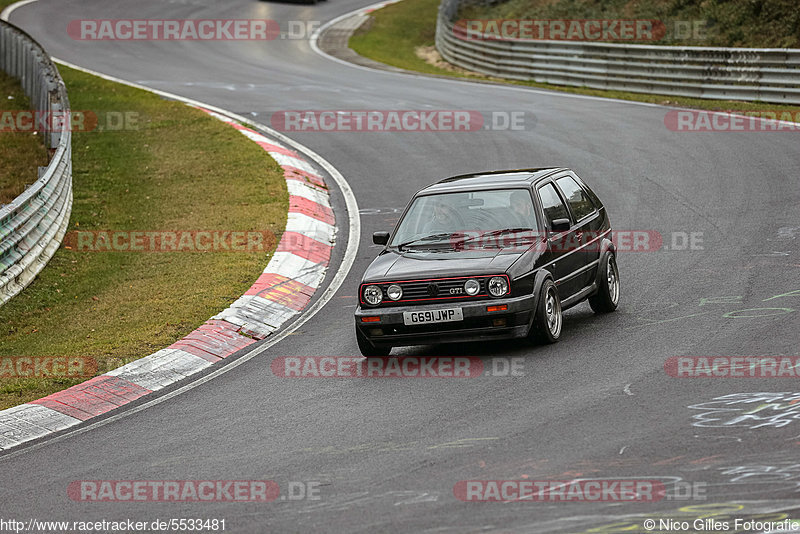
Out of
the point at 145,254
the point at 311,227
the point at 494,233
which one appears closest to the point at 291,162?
the point at 311,227

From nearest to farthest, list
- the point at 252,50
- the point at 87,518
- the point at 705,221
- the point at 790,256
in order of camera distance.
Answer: the point at 87,518
the point at 790,256
the point at 705,221
the point at 252,50

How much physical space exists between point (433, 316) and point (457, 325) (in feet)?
0.72

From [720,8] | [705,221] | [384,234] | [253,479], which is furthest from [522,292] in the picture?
[720,8]

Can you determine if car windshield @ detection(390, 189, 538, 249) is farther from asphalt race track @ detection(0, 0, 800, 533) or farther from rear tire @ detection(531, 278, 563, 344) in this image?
asphalt race track @ detection(0, 0, 800, 533)

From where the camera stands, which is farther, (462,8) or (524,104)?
(462,8)

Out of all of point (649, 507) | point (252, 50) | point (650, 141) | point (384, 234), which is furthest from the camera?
point (252, 50)

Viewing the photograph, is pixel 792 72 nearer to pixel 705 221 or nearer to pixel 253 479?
pixel 705 221

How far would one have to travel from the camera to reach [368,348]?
31.3ft

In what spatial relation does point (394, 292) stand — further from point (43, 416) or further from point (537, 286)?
point (43, 416)

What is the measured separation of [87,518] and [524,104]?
18889 mm

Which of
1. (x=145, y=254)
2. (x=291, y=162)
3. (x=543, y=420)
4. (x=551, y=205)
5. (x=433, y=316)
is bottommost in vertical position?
(x=145, y=254)

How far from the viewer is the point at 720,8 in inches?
1112

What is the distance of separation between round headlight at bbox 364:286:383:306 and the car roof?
1.46 metres

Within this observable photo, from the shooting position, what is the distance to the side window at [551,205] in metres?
10.2
